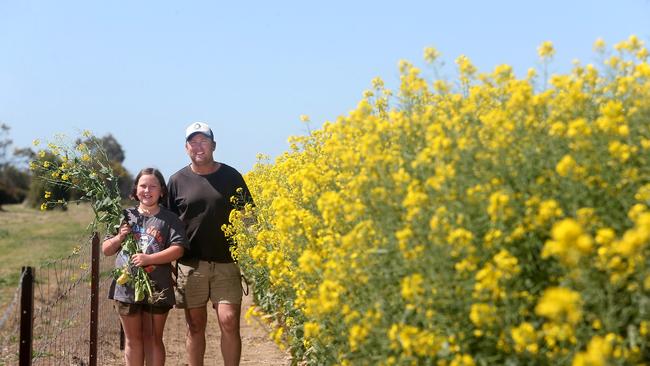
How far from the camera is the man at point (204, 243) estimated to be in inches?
255

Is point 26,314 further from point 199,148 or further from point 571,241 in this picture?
point 571,241

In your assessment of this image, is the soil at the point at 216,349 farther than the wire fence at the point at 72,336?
Yes

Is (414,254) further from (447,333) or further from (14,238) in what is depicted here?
(14,238)

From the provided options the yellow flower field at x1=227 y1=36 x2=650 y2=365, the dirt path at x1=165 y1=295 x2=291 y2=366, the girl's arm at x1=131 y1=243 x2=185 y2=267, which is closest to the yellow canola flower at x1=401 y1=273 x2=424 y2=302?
the yellow flower field at x1=227 y1=36 x2=650 y2=365

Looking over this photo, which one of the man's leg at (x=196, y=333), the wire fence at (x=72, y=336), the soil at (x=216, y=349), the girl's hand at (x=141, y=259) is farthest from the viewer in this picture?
the soil at (x=216, y=349)

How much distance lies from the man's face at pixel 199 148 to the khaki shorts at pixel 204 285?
0.73 meters

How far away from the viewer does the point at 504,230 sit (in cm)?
330

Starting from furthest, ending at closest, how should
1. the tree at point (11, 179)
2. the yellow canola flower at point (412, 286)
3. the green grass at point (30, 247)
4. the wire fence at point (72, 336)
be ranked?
the tree at point (11, 179) → the green grass at point (30, 247) → the wire fence at point (72, 336) → the yellow canola flower at point (412, 286)

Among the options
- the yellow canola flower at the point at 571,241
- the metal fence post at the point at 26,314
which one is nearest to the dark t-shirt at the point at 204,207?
the metal fence post at the point at 26,314

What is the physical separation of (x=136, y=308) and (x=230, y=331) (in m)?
0.75

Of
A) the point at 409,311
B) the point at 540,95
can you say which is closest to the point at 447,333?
the point at 409,311

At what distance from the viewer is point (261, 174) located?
10.7 metres

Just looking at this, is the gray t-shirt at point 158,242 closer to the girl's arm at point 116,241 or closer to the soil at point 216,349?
the girl's arm at point 116,241

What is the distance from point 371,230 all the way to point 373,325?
38 cm
